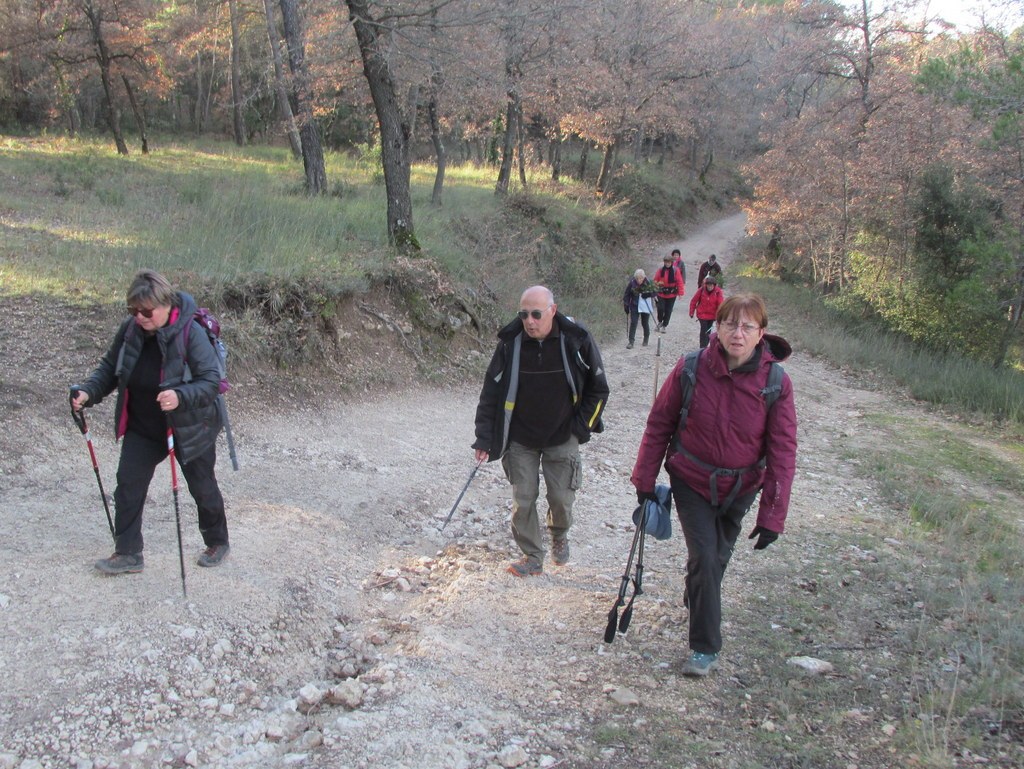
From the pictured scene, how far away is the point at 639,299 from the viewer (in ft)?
46.5

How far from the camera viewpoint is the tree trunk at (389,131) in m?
11.6

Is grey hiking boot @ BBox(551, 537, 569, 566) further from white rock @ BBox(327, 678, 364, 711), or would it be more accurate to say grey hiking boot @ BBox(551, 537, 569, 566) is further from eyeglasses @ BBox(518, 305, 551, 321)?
white rock @ BBox(327, 678, 364, 711)

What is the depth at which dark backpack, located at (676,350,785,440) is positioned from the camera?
3.65 meters

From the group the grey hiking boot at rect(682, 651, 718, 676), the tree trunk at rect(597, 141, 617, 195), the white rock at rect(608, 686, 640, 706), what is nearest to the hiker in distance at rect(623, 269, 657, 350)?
the grey hiking boot at rect(682, 651, 718, 676)

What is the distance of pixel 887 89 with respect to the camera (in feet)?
71.6

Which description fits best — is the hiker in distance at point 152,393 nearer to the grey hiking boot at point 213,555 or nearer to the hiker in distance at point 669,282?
the grey hiking boot at point 213,555

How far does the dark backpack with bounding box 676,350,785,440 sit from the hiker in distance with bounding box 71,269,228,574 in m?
2.51

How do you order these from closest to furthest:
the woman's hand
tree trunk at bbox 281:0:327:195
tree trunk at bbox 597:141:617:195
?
1. the woman's hand
2. tree trunk at bbox 281:0:327:195
3. tree trunk at bbox 597:141:617:195

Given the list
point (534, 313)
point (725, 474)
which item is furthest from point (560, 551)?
point (725, 474)

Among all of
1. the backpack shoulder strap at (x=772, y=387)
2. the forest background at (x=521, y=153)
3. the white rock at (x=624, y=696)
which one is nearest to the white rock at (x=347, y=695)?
the white rock at (x=624, y=696)

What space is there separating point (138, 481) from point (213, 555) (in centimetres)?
73

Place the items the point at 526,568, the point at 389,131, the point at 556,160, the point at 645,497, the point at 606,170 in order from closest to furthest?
the point at 645,497 → the point at 526,568 → the point at 389,131 → the point at 606,170 → the point at 556,160

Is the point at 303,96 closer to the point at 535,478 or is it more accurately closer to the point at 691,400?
the point at 535,478

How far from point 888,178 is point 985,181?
3232 millimetres
